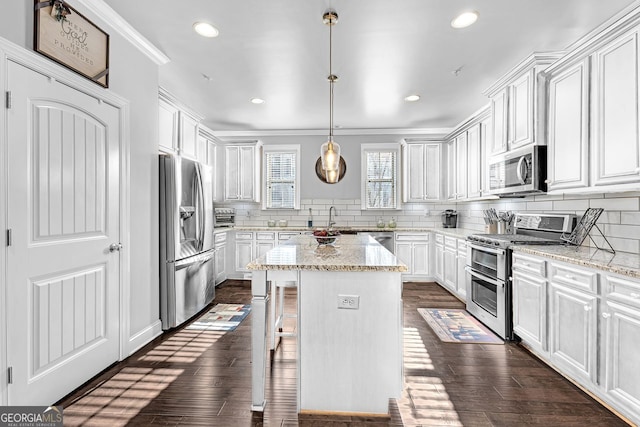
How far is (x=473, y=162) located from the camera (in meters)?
4.46

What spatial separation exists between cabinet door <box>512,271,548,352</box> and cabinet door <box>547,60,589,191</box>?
84 centimetres

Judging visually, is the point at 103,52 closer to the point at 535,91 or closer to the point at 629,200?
the point at 535,91

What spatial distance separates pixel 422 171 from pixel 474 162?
4.13 feet

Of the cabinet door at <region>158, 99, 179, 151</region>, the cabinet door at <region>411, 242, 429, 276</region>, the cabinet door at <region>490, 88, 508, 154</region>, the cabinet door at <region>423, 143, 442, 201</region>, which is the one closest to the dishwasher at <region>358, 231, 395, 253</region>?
the cabinet door at <region>411, 242, 429, 276</region>

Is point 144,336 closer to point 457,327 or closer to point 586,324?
point 457,327

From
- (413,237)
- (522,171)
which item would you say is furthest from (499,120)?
(413,237)

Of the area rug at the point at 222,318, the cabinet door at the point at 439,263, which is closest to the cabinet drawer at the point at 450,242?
the cabinet door at the point at 439,263

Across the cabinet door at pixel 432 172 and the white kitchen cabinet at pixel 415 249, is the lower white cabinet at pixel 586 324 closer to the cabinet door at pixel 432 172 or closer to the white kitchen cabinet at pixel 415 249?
the white kitchen cabinet at pixel 415 249

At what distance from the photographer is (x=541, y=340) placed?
2.54 m

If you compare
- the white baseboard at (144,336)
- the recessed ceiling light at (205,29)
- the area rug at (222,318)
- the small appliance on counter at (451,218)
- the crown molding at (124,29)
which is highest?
the recessed ceiling light at (205,29)

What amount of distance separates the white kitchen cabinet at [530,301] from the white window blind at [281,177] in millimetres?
3865

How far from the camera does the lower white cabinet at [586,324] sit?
178 cm

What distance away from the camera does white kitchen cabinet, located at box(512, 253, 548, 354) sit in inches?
99.2

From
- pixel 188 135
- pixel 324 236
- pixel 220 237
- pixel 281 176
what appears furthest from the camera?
pixel 281 176
